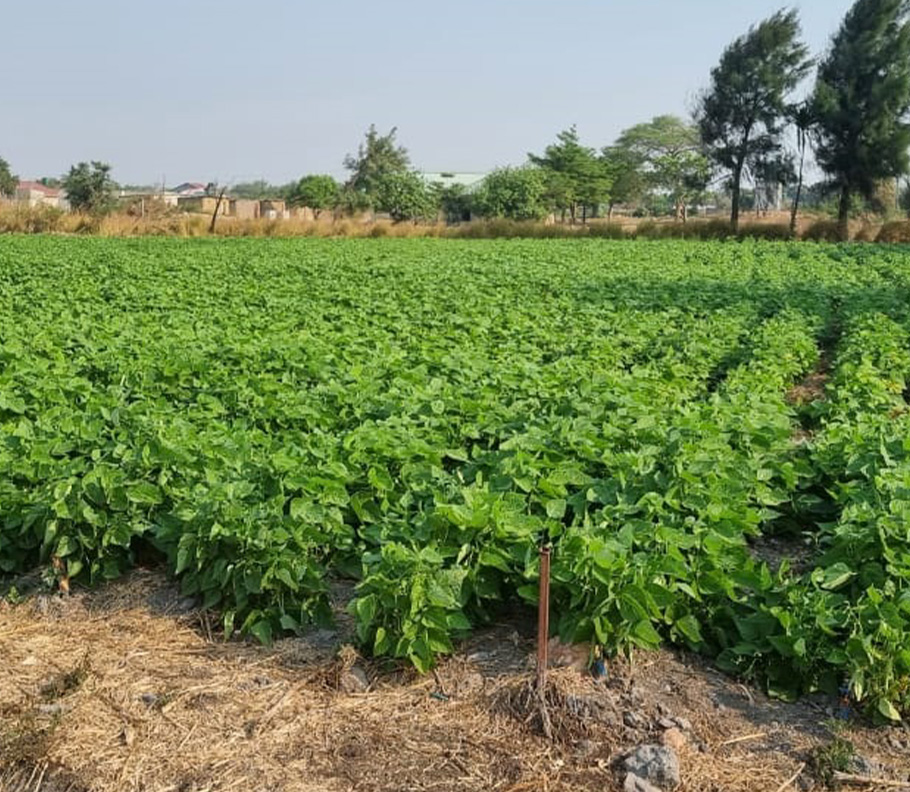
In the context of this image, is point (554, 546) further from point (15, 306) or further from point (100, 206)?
point (100, 206)

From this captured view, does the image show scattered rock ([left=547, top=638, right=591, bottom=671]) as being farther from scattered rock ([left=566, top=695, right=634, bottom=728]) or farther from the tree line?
the tree line

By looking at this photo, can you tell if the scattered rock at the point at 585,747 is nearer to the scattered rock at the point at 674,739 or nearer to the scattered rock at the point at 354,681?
the scattered rock at the point at 674,739

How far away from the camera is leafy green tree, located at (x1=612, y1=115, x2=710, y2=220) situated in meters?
58.9

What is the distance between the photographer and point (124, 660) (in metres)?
3.51

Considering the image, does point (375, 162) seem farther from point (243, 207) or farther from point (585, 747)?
point (585, 747)

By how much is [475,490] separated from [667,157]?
64.3 meters

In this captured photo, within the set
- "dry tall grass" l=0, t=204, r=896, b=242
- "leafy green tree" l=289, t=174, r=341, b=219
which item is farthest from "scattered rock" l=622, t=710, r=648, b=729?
"leafy green tree" l=289, t=174, r=341, b=219

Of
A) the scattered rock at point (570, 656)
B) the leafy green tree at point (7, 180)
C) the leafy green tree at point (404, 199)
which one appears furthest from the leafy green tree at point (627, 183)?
the scattered rock at point (570, 656)

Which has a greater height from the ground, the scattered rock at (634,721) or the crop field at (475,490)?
the crop field at (475,490)

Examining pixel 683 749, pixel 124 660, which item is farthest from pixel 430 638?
pixel 124 660

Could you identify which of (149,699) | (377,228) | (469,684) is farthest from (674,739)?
(377,228)

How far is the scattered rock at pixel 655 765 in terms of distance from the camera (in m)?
2.70

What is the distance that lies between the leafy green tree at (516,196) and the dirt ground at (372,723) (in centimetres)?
4811

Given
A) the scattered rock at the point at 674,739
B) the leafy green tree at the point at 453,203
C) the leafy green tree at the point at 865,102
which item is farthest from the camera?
the leafy green tree at the point at 453,203
